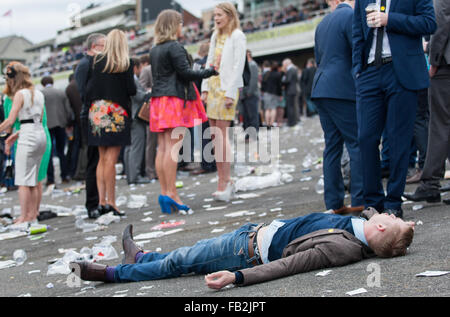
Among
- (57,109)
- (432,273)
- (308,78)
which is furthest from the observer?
(308,78)

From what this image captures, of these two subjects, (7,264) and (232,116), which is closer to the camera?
(7,264)

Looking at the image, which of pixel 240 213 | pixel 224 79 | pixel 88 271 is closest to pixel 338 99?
pixel 240 213

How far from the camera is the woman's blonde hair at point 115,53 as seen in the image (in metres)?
6.57

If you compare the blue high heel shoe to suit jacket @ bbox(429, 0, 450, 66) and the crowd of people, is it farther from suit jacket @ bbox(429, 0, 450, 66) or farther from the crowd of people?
suit jacket @ bbox(429, 0, 450, 66)

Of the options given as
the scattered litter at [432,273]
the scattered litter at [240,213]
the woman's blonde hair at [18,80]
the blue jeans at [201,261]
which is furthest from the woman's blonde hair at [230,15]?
the scattered litter at [432,273]

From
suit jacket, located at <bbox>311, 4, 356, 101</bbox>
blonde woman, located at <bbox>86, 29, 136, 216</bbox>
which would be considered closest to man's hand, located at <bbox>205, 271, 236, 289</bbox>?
suit jacket, located at <bbox>311, 4, 356, 101</bbox>

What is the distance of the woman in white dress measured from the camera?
6.87 metres

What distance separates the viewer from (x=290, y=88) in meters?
18.9

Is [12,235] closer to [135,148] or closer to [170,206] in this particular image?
[170,206]

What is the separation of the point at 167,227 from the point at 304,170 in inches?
145

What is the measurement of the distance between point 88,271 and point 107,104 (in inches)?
131

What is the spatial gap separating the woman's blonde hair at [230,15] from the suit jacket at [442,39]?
2.41 m

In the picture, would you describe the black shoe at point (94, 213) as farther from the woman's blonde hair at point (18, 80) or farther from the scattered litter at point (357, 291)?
the scattered litter at point (357, 291)
